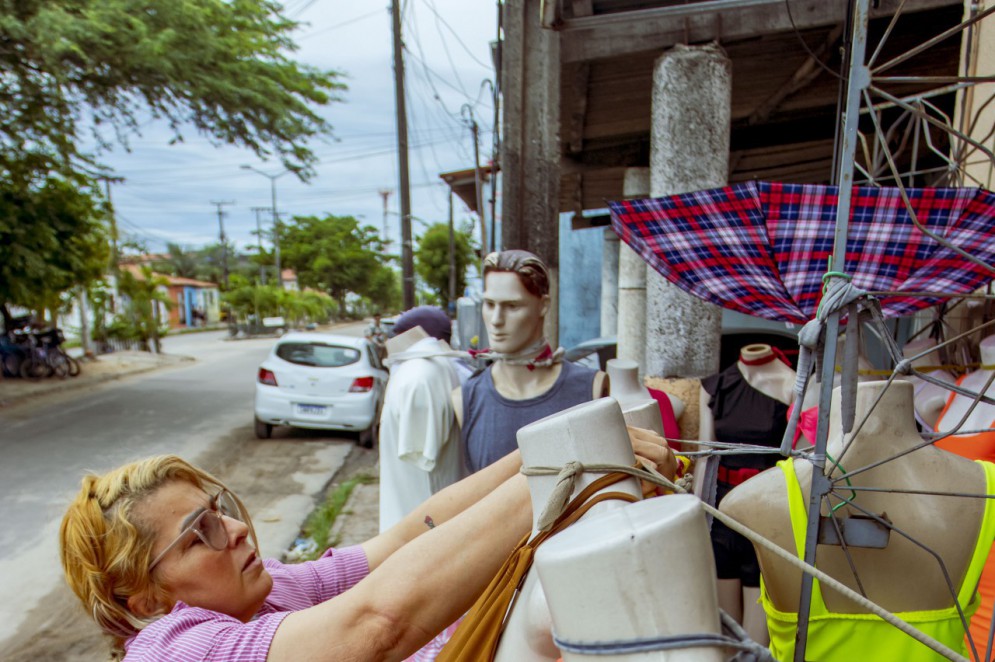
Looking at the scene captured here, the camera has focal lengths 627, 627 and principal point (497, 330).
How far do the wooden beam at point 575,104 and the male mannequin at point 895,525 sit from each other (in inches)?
136

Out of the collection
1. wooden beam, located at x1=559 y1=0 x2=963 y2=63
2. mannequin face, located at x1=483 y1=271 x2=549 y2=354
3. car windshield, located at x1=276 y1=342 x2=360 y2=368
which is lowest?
car windshield, located at x1=276 y1=342 x2=360 y2=368

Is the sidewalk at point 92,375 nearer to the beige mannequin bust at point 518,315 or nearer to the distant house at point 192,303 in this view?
the beige mannequin bust at point 518,315

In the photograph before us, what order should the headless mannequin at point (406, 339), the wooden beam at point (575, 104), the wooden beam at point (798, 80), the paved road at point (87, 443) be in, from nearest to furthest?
the headless mannequin at point (406, 339) → the wooden beam at point (798, 80) → the wooden beam at point (575, 104) → the paved road at point (87, 443)

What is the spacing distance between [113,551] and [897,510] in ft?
4.83

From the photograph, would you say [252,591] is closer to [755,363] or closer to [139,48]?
[755,363]

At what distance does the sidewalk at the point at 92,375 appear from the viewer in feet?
34.4

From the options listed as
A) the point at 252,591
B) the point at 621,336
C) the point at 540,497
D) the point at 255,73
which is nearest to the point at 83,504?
the point at 252,591

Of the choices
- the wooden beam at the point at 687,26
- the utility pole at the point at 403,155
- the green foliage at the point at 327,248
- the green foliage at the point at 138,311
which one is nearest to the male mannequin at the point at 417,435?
the wooden beam at the point at 687,26

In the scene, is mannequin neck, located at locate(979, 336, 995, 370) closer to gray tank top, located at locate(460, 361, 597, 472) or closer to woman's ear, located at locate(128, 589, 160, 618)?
gray tank top, located at locate(460, 361, 597, 472)

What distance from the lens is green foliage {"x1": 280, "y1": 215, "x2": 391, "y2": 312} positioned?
133 feet

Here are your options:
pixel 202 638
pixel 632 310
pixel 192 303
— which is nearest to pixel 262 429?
pixel 632 310

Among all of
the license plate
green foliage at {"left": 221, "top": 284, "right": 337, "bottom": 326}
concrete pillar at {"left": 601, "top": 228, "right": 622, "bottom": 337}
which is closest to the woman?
the license plate

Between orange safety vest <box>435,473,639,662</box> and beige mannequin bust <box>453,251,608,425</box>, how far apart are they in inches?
49.6

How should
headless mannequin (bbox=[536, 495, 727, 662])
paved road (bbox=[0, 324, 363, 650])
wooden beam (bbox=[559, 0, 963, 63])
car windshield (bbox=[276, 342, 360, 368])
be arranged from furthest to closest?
car windshield (bbox=[276, 342, 360, 368]), paved road (bbox=[0, 324, 363, 650]), wooden beam (bbox=[559, 0, 963, 63]), headless mannequin (bbox=[536, 495, 727, 662])
